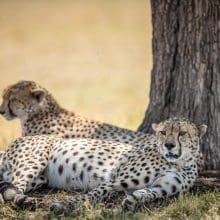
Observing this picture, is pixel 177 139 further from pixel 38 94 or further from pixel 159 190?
pixel 38 94

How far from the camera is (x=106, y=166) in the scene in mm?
7117

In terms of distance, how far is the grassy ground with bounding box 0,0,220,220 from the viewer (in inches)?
254

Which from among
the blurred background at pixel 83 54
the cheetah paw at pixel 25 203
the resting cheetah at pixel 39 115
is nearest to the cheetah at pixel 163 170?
the cheetah paw at pixel 25 203

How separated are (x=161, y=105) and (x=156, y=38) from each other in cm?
64

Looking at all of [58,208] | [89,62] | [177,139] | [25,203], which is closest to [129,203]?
[58,208]

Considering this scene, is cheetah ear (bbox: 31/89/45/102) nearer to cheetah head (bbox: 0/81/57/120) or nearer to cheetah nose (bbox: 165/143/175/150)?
cheetah head (bbox: 0/81/57/120)

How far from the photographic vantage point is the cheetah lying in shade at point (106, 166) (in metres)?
6.63

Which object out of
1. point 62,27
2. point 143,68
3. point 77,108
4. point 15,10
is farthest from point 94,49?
point 15,10

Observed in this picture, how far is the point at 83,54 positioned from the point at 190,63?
37.3 ft

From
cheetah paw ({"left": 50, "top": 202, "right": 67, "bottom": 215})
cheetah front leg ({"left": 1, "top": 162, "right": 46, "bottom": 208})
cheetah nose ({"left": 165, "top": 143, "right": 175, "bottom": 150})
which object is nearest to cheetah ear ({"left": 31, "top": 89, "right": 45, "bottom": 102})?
cheetah front leg ({"left": 1, "top": 162, "right": 46, "bottom": 208})

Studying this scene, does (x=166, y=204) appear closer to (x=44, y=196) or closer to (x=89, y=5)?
(x=44, y=196)

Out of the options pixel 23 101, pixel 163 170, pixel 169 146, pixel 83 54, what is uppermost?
pixel 83 54

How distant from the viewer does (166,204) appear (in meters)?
6.52

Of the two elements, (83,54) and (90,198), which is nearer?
(90,198)
